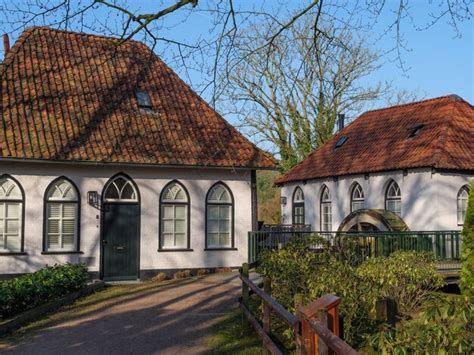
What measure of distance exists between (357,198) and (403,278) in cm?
1340

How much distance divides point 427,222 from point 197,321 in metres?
12.0

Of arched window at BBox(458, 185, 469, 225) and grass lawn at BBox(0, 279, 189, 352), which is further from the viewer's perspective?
arched window at BBox(458, 185, 469, 225)

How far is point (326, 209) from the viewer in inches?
1046

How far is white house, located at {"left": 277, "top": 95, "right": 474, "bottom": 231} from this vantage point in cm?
2016

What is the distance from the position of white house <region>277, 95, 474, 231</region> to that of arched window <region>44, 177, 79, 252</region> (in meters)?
9.65

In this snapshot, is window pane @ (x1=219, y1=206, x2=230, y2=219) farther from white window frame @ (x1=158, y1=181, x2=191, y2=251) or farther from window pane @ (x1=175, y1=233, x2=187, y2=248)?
window pane @ (x1=175, y1=233, x2=187, y2=248)

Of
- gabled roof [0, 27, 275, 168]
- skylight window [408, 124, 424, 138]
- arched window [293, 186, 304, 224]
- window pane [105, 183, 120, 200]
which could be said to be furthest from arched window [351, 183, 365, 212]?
window pane [105, 183, 120, 200]

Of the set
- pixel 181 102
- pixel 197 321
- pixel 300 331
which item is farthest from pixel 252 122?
pixel 300 331

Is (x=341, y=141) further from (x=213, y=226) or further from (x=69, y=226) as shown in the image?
(x=69, y=226)

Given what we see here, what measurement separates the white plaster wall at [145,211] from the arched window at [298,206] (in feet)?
33.1

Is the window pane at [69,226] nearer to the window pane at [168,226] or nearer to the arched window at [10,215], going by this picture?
the arched window at [10,215]

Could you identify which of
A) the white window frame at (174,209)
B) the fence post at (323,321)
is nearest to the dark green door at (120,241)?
the white window frame at (174,209)

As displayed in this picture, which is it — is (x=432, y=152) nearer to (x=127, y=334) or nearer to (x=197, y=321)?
(x=197, y=321)

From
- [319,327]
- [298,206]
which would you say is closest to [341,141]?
[298,206]
